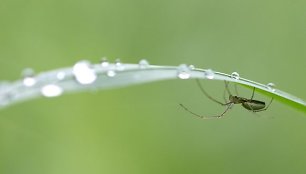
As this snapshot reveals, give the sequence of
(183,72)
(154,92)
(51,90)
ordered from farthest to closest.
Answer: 1. (154,92)
2. (183,72)
3. (51,90)

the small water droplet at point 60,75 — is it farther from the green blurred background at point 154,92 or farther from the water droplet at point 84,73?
the green blurred background at point 154,92

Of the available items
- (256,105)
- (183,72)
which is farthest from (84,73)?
(256,105)

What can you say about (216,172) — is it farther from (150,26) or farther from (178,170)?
(150,26)

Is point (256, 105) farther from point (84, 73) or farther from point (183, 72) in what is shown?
point (84, 73)

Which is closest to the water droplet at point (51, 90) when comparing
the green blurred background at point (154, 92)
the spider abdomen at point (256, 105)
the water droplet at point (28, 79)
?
the water droplet at point (28, 79)

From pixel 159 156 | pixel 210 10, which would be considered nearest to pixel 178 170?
pixel 159 156

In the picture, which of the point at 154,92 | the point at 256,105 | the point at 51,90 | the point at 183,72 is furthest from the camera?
the point at 154,92

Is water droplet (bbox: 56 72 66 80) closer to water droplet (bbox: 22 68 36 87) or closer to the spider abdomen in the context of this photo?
water droplet (bbox: 22 68 36 87)

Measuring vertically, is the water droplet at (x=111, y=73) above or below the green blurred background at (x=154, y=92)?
below
